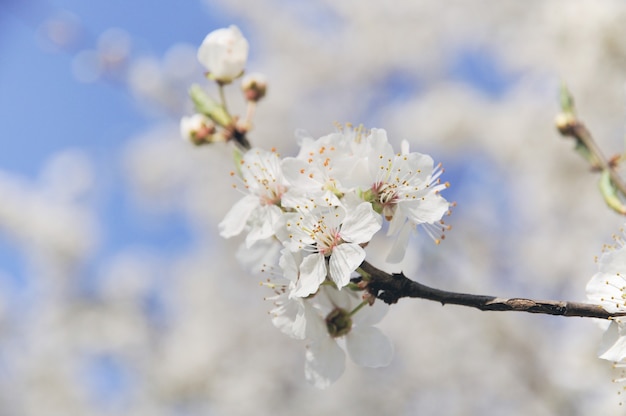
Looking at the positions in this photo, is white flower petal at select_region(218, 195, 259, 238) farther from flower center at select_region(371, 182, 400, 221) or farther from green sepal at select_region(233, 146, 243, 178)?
flower center at select_region(371, 182, 400, 221)

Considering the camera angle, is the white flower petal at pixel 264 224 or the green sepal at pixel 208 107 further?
the green sepal at pixel 208 107

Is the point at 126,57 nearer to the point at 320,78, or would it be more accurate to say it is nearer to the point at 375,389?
the point at 320,78

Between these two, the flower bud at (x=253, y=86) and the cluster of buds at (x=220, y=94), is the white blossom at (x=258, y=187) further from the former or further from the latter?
the flower bud at (x=253, y=86)

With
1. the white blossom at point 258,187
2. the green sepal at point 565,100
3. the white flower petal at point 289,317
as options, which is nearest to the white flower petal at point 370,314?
the white flower petal at point 289,317

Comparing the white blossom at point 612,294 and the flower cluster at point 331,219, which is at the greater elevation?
the flower cluster at point 331,219

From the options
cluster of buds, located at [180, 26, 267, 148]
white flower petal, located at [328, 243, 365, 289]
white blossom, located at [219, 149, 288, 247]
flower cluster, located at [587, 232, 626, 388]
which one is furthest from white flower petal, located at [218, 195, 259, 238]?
flower cluster, located at [587, 232, 626, 388]

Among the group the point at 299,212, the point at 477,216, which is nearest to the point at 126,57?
the point at 477,216

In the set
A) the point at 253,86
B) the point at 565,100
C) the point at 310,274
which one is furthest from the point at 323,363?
the point at 565,100
